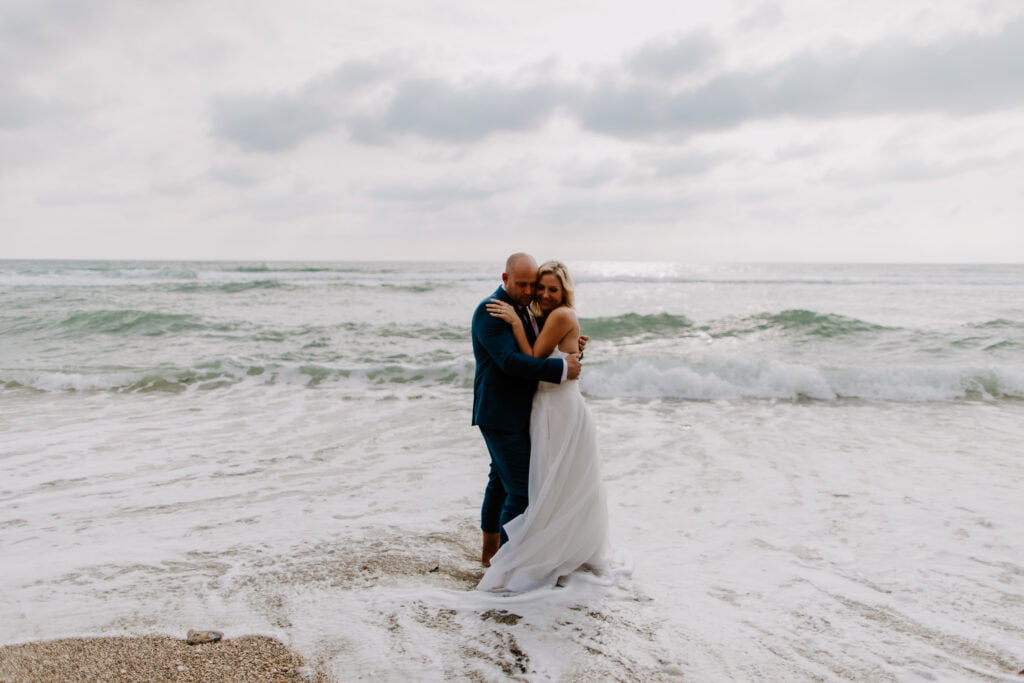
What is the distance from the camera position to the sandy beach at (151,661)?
2.93m

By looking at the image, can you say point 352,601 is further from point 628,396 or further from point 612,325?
point 612,325

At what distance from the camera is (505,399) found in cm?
393

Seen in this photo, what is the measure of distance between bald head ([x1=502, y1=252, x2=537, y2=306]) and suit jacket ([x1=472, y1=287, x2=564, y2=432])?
66mm

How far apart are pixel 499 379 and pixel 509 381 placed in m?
0.07

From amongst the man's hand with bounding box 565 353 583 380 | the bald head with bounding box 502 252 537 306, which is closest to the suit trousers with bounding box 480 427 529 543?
the man's hand with bounding box 565 353 583 380

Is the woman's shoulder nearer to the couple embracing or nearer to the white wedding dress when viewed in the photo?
the couple embracing

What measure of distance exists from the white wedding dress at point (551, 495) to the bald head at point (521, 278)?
0.40 metres

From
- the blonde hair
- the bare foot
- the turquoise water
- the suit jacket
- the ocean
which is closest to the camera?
the ocean

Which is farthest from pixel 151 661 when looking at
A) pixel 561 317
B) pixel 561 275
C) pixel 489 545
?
pixel 561 275

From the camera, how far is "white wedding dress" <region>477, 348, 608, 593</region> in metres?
3.89

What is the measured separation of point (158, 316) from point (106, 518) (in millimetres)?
14262

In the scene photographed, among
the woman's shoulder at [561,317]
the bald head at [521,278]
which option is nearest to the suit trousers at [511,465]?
the woman's shoulder at [561,317]

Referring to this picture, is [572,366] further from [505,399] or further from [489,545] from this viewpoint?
[489,545]

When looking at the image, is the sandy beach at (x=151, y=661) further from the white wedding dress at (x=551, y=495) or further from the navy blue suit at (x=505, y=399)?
the navy blue suit at (x=505, y=399)
